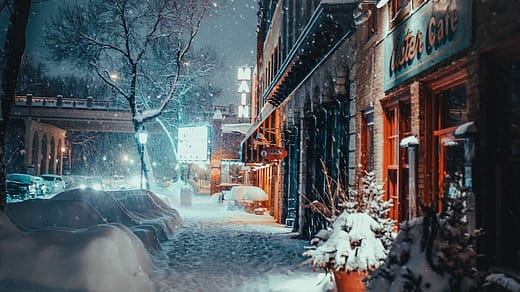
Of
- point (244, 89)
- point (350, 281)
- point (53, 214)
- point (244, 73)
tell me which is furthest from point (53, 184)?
point (350, 281)

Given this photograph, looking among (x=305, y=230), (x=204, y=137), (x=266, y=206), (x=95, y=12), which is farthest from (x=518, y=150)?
(x=204, y=137)

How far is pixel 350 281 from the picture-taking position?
7.48 m

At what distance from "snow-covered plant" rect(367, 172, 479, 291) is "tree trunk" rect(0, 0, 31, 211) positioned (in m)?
9.08

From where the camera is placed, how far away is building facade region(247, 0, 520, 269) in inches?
227

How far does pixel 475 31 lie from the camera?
607cm

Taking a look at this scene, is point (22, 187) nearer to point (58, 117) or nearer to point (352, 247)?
point (58, 117)

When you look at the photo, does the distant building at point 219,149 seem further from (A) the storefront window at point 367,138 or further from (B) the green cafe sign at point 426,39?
(B) the green cafe sign at point 426,39

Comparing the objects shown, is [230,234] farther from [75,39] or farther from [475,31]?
[75,39]

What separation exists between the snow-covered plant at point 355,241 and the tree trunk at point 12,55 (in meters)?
7.46

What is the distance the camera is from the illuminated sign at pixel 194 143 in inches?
1781

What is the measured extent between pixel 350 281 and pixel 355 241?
0.59 meters

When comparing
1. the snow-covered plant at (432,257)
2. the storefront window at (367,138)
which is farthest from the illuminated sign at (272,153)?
the snow-covered plant at (432,257)

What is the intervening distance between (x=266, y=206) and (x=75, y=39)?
14.3 m

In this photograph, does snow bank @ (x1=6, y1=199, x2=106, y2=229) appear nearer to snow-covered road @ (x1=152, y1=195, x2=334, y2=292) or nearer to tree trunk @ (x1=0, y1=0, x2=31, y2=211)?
tree trunk @ (x1=0, y1=0, x2=31, y2=211)
